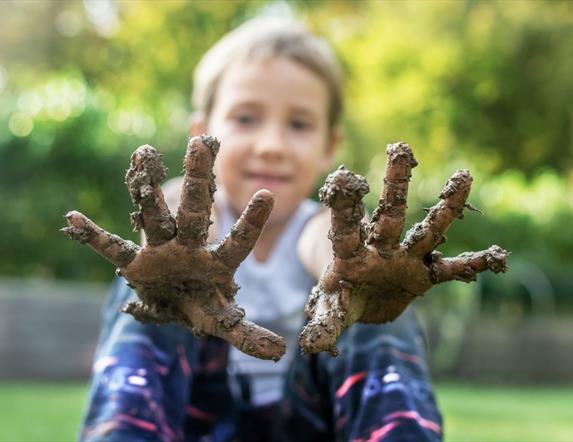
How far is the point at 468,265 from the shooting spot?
1.13 meters

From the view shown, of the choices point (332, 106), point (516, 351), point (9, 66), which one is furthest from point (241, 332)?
point (9, 66)

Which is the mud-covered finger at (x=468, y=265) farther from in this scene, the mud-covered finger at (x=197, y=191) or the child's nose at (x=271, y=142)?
the child's nose at (x=271, y=142)

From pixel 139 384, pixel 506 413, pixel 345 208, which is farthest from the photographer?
pixel 506 413

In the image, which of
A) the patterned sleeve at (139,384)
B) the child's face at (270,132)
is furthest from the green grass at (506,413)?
the patterned sleeve at (139,384)

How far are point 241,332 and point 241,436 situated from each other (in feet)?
2.33

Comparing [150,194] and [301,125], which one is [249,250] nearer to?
[150,194]

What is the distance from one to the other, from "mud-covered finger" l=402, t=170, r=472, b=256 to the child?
36 cm

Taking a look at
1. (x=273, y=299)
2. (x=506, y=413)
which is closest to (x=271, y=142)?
(x=273, y=299)

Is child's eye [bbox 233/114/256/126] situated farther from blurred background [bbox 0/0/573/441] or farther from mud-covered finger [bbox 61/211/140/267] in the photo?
blurred background [bbox 0/0/573/441]

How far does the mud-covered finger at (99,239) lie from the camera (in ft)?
3.50

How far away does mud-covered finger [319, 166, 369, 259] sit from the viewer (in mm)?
988

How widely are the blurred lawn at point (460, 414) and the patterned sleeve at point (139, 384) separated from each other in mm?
1181

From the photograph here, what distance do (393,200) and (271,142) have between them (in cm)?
85

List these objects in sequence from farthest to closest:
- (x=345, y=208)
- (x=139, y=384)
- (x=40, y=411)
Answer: (x=40, y=411) < (x=139, y=384) < (x=345, y=208)
